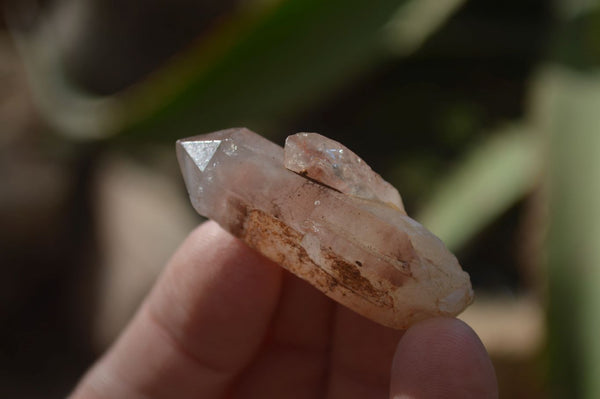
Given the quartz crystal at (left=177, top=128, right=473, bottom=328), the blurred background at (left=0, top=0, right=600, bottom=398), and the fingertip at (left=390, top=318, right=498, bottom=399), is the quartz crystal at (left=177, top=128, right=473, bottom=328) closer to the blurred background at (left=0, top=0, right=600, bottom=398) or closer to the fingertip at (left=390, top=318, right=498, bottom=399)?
the fingertip at (left=390, top=318, right=498, bottom=399)

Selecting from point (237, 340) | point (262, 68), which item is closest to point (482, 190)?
point (262, 68)

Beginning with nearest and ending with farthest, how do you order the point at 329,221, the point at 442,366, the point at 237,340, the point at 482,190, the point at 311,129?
the point at 442,366 → the point at 329,221 → the point at 237,340 → the point at 482,190 → the point at 311,129

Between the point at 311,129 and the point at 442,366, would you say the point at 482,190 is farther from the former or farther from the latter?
the point at 442,366

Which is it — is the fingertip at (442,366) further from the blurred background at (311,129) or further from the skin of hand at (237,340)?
the blurred background at (311,129)

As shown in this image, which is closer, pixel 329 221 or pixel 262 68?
pixel 329 221

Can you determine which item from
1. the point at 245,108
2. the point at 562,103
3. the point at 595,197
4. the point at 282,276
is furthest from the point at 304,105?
the point at 282,276

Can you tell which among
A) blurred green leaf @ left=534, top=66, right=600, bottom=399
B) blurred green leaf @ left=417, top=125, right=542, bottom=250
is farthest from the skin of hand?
blurred green leaf @ left=417, top=125, right=542, bottom=250

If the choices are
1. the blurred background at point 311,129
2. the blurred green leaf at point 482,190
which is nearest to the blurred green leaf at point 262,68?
the blurred background at point 311,129
